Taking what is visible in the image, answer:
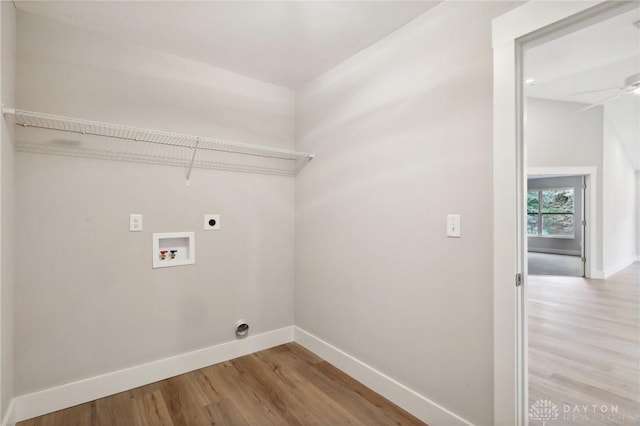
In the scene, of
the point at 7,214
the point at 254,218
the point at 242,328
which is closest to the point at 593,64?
the point at 254,218

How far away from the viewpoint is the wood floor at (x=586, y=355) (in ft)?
6.30

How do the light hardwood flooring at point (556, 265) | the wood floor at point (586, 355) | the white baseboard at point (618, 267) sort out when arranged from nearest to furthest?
1. the wood floor at point (586, 355)
2. the white baseboard at point (618, 267)
3. the light hardwood flooring at point (556, 265)

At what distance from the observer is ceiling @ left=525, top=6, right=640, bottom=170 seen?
2792mm

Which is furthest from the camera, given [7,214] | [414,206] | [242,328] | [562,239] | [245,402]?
[562,239]

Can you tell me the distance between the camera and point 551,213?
362 inches

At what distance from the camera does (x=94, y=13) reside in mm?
1802

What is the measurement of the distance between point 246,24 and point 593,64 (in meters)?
4.10

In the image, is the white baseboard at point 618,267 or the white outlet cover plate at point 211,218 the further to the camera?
the white baseboard at point 618,267

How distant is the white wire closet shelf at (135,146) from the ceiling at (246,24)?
645 millimetres

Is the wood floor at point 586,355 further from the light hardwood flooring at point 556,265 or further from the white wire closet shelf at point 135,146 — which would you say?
the white wire closet shelf at point 135,146

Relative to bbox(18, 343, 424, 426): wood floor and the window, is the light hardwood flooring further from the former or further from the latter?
bbox(18, 343, 424, 426): wood floor

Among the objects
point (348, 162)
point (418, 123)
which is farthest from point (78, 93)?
point (418, 123)

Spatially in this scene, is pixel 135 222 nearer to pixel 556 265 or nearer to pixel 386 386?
pixel 386 386

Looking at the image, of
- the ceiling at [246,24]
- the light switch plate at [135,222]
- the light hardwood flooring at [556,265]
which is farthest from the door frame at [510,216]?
the light hardwood flooring at [556,265]
